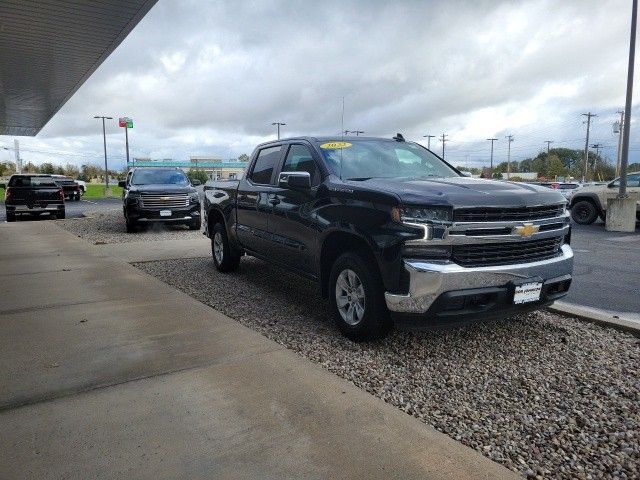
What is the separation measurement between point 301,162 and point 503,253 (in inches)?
96.2

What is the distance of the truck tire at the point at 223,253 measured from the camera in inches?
293

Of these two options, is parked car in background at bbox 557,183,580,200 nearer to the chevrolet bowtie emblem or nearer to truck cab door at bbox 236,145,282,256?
the chevrolet bowtie emblem

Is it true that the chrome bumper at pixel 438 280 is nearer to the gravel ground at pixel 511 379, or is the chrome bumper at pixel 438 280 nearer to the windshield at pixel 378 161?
the gravel ground at pixel 511 379

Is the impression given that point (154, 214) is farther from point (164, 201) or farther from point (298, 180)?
point (298, 180)

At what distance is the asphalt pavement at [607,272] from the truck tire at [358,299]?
10.7ft

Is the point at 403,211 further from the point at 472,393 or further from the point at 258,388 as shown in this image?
the point at 258,388

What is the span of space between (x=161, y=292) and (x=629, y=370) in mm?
5046

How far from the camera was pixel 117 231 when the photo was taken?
45.7ft

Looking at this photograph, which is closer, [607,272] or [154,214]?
[607,272]

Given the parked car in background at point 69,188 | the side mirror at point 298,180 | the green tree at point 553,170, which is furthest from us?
the green tree at point 553,170

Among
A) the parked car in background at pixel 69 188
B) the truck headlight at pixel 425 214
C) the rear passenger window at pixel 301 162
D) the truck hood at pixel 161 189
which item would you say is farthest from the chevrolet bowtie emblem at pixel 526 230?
the parked car in background at pixel 69 188

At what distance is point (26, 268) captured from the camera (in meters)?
7.98

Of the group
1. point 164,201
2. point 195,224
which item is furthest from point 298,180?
point 195,224

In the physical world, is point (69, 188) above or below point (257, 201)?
below
